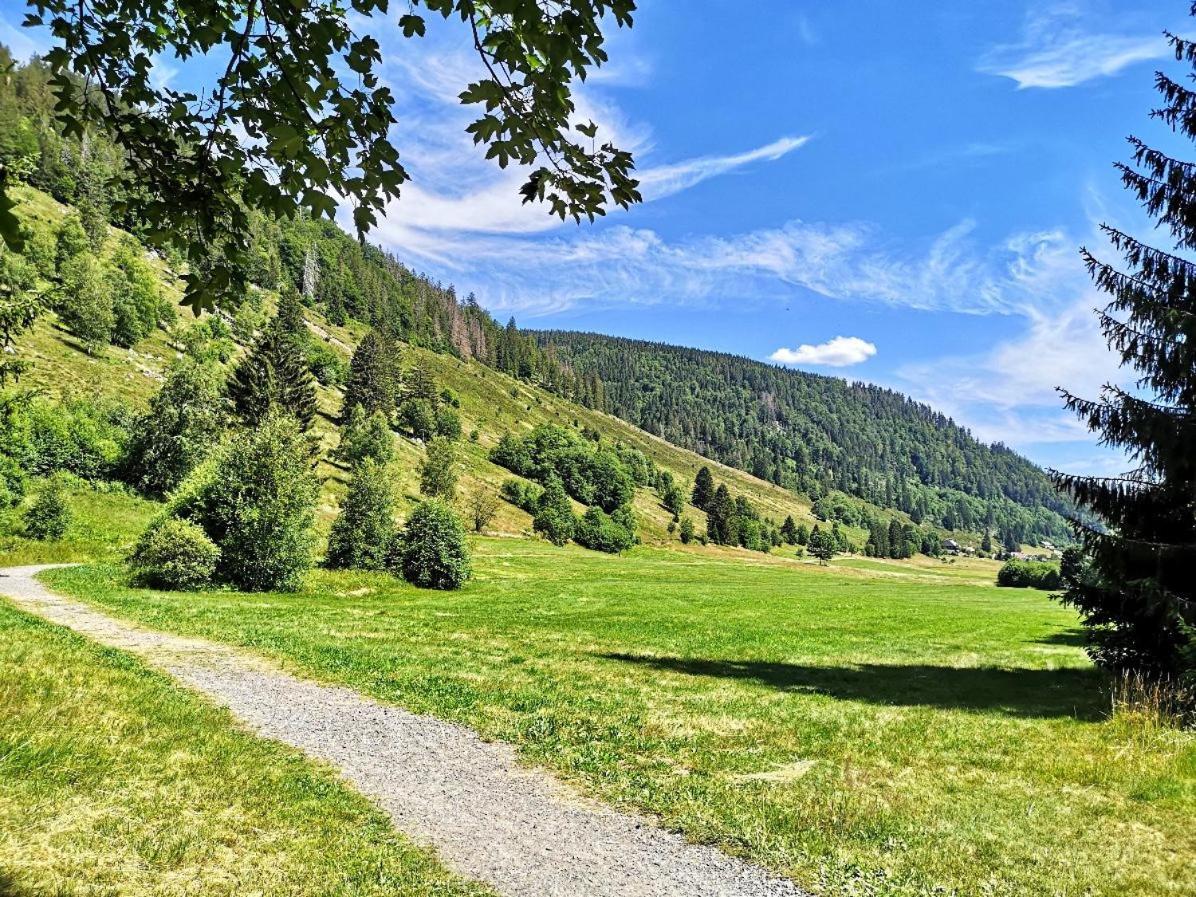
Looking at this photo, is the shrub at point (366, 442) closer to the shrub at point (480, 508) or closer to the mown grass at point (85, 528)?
the shrub at point (480, 508)

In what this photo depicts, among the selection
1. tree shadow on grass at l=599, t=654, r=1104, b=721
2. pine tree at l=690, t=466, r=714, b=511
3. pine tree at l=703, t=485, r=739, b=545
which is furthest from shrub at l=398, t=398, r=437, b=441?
tree shadow on grass at l=599, t=654, r=1104, b=721

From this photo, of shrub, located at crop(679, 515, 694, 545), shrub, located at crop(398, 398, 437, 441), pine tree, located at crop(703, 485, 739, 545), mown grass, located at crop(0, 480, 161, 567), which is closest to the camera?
mown grass, located at crop(0, 480, 161, 567)

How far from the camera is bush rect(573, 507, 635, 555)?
368ft

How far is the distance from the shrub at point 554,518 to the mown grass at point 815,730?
7421 cm

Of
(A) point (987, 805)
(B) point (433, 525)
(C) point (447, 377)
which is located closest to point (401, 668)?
(A) point (987, 805)

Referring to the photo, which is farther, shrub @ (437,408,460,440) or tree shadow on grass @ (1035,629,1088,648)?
shrub @ (437,408,460,440)

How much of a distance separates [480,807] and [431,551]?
125ft

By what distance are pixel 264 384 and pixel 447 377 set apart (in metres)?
113

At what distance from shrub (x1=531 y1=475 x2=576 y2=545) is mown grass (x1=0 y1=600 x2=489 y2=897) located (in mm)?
95869

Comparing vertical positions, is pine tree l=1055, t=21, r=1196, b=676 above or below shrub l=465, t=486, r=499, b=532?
above

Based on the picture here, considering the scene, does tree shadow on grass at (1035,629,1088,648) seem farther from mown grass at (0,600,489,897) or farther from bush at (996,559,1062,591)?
bush at (996,559,1062,591)

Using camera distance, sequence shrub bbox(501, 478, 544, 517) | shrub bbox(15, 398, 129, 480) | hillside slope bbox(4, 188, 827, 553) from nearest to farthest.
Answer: shrub bbox(15, 398, 129, 480)
hillside slope bbox(4, 188, 827, 553)
shrub bbox(501, 478, 544, 517)

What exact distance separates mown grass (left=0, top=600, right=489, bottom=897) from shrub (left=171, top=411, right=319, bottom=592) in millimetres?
24911

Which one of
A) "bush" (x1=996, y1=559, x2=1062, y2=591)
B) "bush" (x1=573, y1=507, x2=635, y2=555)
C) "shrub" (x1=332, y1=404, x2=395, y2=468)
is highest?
"shrub" (x1=332, y1=404, x2=395, y2=468)
